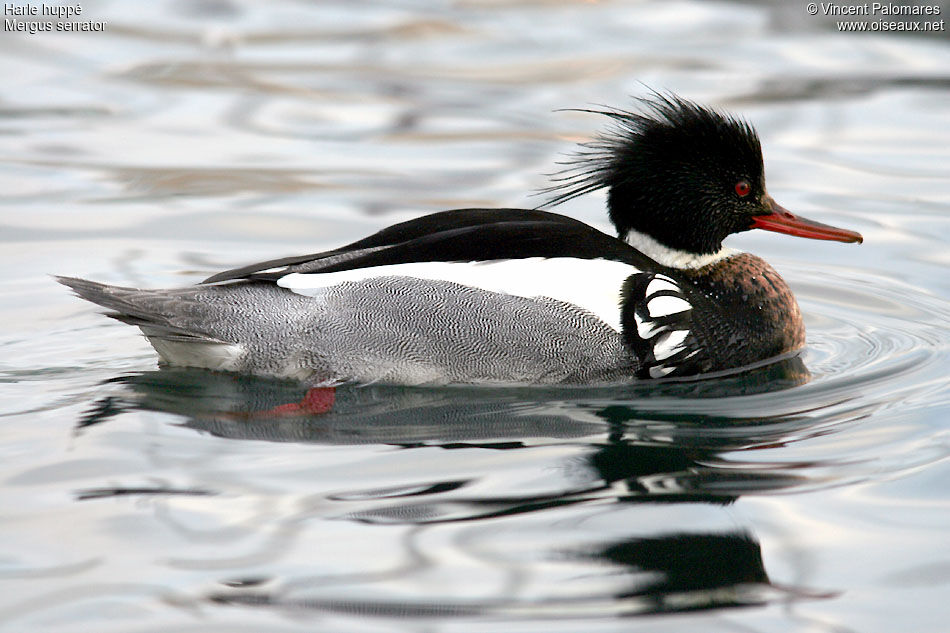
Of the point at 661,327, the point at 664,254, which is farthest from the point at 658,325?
the point at 664,254

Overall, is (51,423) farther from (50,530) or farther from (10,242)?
(10,242)

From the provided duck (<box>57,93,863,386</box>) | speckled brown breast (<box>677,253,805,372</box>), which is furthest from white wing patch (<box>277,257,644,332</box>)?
speckled brown breast (<box>677,253,805,372</box>)

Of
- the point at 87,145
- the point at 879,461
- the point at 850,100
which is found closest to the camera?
the point at 879,461

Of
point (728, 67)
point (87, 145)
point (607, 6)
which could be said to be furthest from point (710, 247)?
point (607, 6)

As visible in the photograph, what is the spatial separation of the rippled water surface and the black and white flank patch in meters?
0.13

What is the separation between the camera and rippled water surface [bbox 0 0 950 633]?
423 centimetres

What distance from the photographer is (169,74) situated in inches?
484

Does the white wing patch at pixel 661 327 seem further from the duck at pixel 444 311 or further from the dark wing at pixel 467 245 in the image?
the dark wing at pixel 467 245

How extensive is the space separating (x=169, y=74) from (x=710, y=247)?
7.15 metres

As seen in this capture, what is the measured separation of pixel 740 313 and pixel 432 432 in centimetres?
169

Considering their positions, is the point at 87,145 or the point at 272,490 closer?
the point at 272,490

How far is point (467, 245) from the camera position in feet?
19.7

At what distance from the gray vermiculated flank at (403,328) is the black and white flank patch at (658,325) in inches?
7.1

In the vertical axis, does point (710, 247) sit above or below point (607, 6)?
below
